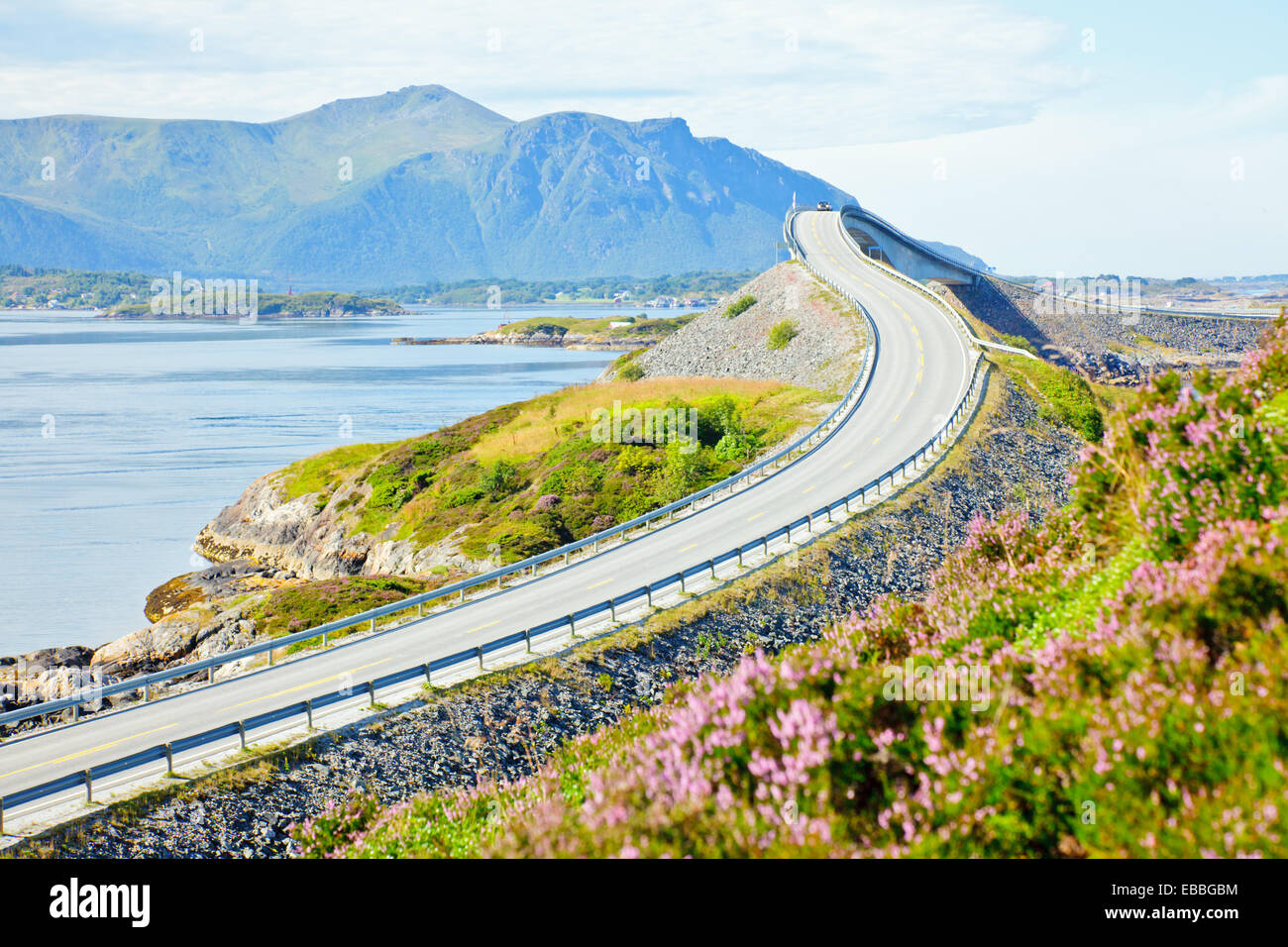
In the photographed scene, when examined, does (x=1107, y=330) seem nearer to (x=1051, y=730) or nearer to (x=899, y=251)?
(x=899, y=251)

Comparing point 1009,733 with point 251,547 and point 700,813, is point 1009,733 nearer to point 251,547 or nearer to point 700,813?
point 700,813

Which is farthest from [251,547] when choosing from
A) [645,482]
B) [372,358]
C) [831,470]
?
[372,358]

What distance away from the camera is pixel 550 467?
5406 centimetres

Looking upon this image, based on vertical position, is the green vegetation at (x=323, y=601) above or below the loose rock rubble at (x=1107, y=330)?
below

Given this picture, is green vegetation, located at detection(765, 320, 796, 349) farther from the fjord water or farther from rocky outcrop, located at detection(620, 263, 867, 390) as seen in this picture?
the fjord water

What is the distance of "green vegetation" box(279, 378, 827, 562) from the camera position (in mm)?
47312

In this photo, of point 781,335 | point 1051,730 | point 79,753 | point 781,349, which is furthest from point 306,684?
point 781,335

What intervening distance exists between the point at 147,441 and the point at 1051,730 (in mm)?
101746

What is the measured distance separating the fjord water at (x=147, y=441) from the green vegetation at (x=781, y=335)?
34069 mm

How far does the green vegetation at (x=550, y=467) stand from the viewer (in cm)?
4731

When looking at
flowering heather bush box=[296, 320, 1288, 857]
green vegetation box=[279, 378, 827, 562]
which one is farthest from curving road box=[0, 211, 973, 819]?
flowering heather bush box=[296, 320, 1288, 857]

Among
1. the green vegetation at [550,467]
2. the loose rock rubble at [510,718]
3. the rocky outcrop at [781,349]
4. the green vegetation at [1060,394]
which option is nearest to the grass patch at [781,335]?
the rocky outcrop at [781,349]

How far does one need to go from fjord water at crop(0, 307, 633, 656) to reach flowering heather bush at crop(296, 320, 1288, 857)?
41571 mm

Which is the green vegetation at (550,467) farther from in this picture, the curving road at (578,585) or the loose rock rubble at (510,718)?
the loose rock rubble at (510,718)
